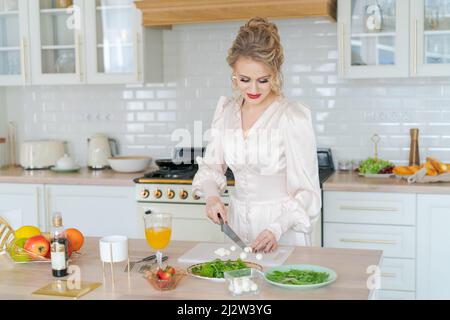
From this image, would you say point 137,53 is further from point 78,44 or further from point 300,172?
point 300,172

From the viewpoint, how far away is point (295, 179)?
9.27 feet

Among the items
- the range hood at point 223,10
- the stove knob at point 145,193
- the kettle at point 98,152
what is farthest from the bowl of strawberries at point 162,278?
the kettle at point 98,152

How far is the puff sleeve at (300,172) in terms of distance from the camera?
2.72 m

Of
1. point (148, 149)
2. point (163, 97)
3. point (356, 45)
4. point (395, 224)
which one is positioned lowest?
point (395, 224)

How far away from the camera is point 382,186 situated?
4.00 meters

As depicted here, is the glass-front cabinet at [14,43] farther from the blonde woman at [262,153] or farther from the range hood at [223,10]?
the blonde woman at [262,153]

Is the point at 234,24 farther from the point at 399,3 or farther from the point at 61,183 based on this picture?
the point at 61,183

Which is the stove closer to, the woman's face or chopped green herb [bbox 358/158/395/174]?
chopped green herb [bbox 358/158/395/174]

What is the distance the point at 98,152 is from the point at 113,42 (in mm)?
864

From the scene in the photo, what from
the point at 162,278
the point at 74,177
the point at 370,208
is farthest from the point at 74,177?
the point at 162,278

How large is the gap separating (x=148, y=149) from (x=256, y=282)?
10.5 ft

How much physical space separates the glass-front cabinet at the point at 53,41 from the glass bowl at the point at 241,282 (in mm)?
3224

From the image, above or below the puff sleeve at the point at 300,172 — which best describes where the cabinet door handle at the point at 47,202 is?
below
